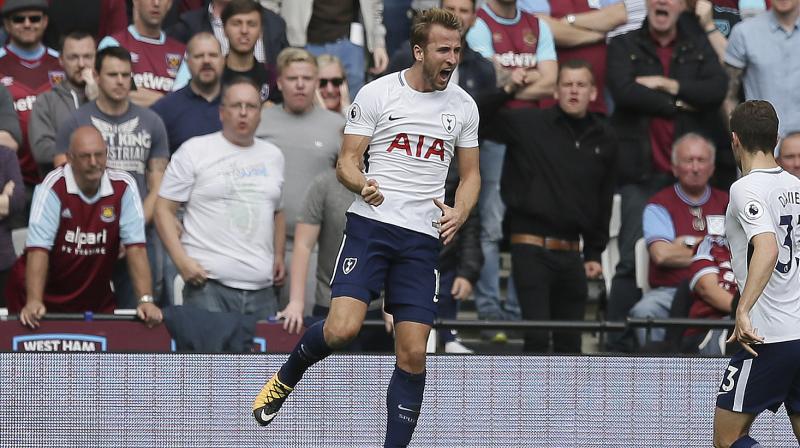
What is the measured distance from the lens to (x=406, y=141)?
730cm

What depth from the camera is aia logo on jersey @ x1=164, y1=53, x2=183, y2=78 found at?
11.2 metres

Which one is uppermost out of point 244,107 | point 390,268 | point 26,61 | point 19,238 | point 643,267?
point 26,61

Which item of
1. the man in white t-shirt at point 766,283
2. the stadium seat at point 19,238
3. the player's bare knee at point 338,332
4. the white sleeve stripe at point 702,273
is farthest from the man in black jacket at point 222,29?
the man in white t-shirt at point 766,283

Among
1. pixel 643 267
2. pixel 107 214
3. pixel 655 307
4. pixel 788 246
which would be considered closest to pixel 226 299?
pixel 107 214

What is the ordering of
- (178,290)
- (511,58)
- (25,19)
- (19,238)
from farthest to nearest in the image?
1. (511,58)
2. (25,19)
3. (19,238)
4. (178,290)

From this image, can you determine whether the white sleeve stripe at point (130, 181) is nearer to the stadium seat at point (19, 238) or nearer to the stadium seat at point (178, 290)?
the stadium seat at point (178, 290)

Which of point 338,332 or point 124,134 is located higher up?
point 124,134

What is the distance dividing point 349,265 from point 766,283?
6.73 ft

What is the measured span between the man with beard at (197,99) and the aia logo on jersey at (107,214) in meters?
1.26

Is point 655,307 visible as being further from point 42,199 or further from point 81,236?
point 42,199

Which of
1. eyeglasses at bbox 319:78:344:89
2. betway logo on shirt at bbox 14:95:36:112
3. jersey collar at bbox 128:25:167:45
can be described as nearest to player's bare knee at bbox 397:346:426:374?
eyeglasses at bbox 319:78:344:89

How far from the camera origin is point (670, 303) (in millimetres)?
10258

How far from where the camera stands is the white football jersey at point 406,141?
7270mm

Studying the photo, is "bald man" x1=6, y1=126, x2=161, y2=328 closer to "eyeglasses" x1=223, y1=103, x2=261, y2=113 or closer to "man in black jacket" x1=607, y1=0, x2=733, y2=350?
"eyeglasses" x1=223, y1=103, x2=261, y2=113
